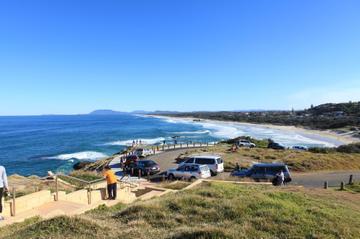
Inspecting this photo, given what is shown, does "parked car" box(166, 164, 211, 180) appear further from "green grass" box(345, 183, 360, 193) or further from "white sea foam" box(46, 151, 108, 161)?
"white sea foam" box(46, 151, 108, 161)

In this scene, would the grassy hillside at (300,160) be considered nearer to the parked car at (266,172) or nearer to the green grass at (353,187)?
the parked car at (266,172)

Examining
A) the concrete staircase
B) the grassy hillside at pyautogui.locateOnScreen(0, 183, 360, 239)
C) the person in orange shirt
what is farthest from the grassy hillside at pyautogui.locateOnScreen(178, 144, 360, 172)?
the grassy hillside at pyautogui.locateOnScreen(0, 183, 360, 239)

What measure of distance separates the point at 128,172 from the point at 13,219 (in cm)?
1914

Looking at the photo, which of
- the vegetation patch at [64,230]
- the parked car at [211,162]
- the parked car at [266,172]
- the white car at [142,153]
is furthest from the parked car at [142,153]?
the vegetation patch at [64,230]

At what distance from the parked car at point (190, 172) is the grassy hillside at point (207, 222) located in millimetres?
12696

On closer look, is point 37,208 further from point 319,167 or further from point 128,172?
point 319,167

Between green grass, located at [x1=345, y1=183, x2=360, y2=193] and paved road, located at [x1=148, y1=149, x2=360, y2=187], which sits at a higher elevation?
green grass, located at [x1=345, y1=183, x2=360, y2=193]

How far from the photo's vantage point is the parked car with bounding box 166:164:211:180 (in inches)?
939

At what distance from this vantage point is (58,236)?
7570 mm

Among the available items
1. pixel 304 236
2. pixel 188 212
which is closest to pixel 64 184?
pixel 188 212

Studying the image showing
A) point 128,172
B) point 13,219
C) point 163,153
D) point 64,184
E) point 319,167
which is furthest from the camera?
point 163,153

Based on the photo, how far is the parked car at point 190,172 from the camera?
23862mm

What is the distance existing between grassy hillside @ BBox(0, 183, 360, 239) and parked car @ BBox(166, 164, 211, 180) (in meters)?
12.7

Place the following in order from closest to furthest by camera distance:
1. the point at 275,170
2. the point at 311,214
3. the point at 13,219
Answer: the point at 311,214 < the point at 13,219 < the point at 275,170
